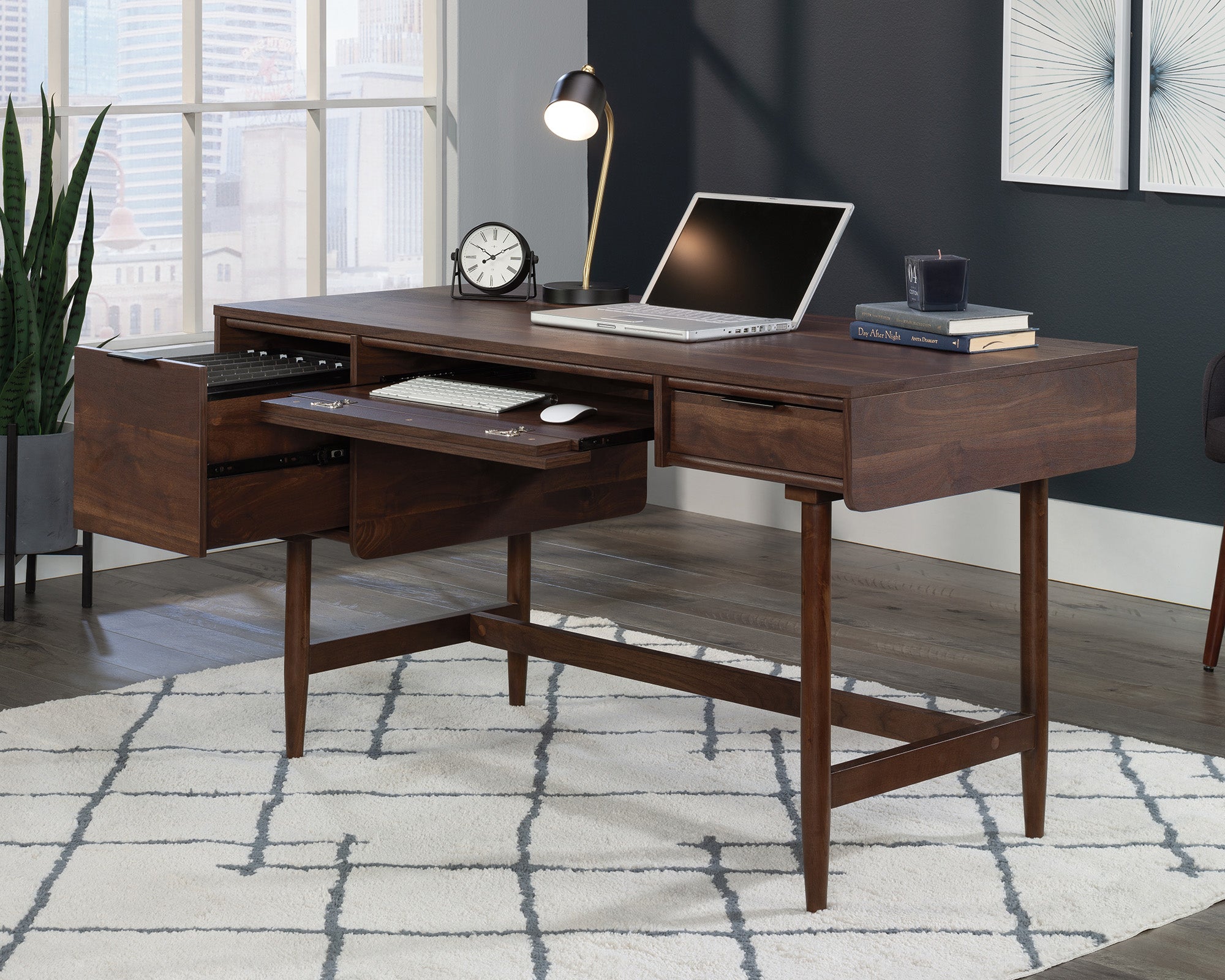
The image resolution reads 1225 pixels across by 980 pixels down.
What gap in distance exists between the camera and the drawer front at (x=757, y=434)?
7.20 feet

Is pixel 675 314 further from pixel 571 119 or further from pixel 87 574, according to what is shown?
pixel 87 574

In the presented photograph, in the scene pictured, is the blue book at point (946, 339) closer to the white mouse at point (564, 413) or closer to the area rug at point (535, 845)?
the white mouse at point (564, 413)

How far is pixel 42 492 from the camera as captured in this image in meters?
3.86

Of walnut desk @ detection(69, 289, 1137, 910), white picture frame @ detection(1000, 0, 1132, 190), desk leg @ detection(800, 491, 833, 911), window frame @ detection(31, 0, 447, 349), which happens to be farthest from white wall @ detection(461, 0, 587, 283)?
desk leg @ detection(800, 491, 833, 911)

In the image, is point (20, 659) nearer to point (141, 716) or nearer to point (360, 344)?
point (141, 716)

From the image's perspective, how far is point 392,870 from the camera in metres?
2.47

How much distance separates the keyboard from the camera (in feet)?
9.11

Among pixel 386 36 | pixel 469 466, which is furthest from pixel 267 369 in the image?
pixel 386 36

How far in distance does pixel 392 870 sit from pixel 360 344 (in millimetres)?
898

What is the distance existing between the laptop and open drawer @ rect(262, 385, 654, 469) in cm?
15

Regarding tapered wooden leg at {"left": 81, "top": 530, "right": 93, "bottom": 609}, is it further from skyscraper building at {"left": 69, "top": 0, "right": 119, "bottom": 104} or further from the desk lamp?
the desk lamp

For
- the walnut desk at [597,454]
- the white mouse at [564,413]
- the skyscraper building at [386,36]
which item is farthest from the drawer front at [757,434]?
the skyscraper building at [386,36]

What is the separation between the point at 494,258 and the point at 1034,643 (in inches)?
51.2

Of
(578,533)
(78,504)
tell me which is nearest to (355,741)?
(78,504)
